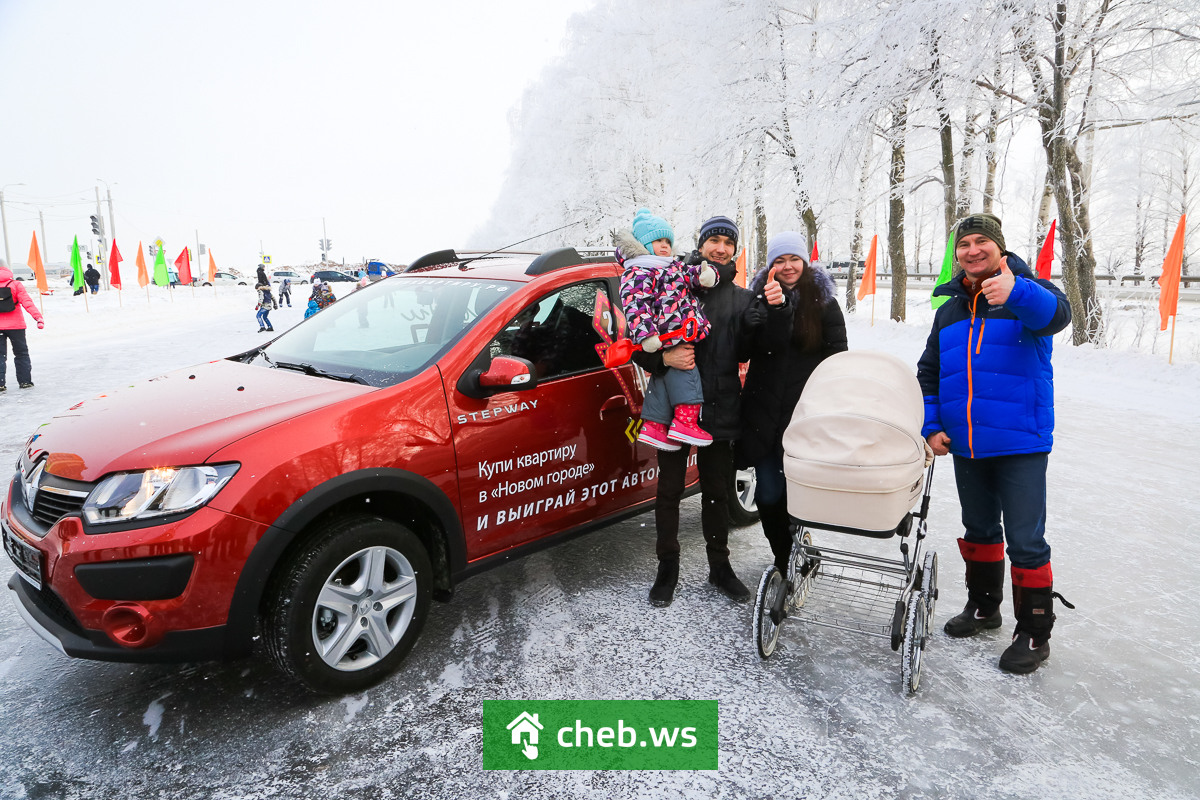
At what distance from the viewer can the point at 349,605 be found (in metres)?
2.89

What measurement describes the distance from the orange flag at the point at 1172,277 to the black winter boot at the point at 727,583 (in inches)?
365

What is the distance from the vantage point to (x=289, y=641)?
2.70 metres

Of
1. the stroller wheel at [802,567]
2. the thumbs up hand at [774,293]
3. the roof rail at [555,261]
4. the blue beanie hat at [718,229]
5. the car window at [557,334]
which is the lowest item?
the stroller wheel at [802,567]

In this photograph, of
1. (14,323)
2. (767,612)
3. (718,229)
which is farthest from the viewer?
(14,323)

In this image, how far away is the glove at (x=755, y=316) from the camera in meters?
3.56

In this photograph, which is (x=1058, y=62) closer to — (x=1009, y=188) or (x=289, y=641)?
(x=289, y=641)

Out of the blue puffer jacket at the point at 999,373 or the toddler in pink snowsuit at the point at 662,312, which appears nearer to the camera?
the blue puffer jacket at the point at 999,373

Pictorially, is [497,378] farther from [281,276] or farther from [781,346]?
[281,276]

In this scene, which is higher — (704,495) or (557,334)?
(557,334)

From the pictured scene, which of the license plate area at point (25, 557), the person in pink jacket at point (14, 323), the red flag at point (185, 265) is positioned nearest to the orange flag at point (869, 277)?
the person in pink jacket at point (14, 323)

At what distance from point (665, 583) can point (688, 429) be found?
2.88 ft

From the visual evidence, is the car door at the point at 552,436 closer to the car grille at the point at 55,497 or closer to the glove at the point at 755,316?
the glove at the point at 755,316

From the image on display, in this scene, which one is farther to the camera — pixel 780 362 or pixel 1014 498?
pixel 780 362

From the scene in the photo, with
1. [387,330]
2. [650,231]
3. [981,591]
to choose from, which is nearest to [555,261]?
[650,231]
